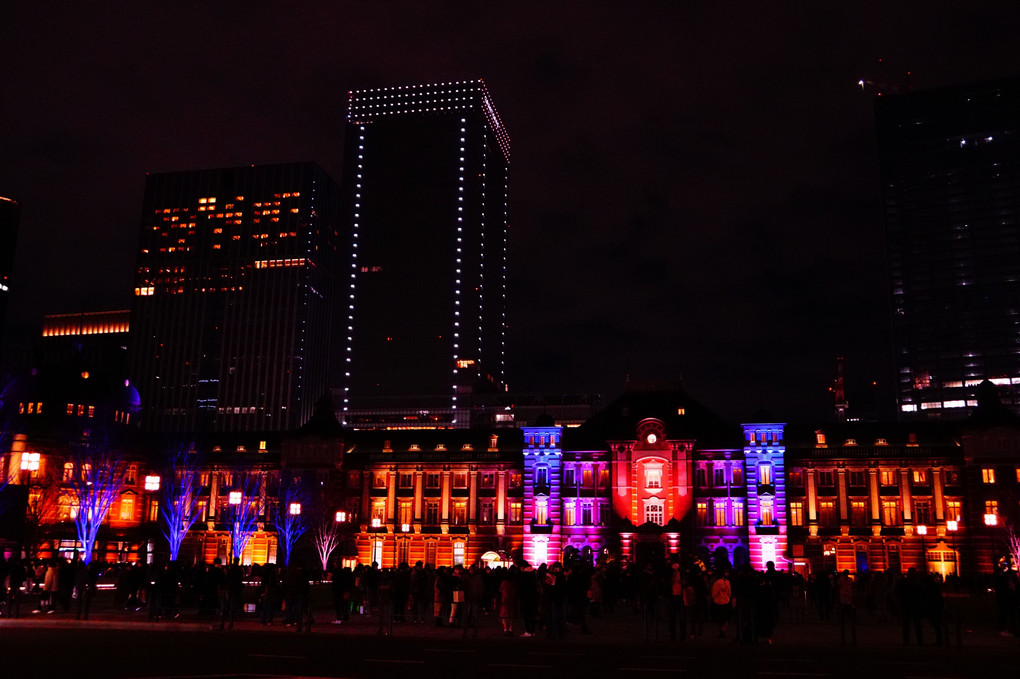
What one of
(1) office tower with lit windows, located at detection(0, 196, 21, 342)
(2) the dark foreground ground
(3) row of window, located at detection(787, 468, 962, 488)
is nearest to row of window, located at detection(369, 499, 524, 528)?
(3) row of window, located at detection(787, 468, 962, 488)

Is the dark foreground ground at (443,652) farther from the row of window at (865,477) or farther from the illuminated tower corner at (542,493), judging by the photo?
the illuminated tower corner at (542,493)

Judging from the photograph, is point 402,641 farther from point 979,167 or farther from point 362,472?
point 979,167

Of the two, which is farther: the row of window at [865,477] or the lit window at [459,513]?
the lit window at [459,513]

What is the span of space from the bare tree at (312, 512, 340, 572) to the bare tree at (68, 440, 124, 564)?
18389mm

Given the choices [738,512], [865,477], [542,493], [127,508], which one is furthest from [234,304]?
[865,477]

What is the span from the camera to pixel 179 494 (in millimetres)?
85375

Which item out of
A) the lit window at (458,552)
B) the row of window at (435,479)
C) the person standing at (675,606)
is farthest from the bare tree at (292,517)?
the person standing at (675,606)

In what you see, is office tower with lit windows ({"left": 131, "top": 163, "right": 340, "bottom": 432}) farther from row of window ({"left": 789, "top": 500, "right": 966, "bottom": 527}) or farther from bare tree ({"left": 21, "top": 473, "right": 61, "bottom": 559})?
row of window ({"left": 789, "top": 500, "right": 966, "bottom": 527})

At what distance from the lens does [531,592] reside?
30.5 metres

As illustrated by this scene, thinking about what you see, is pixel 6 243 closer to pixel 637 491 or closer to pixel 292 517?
pixel 292 517

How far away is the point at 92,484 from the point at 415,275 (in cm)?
12474

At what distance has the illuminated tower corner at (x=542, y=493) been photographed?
85.6 m

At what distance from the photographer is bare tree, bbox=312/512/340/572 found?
83850 millimetres

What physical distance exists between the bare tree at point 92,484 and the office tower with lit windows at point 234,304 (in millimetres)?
109609
